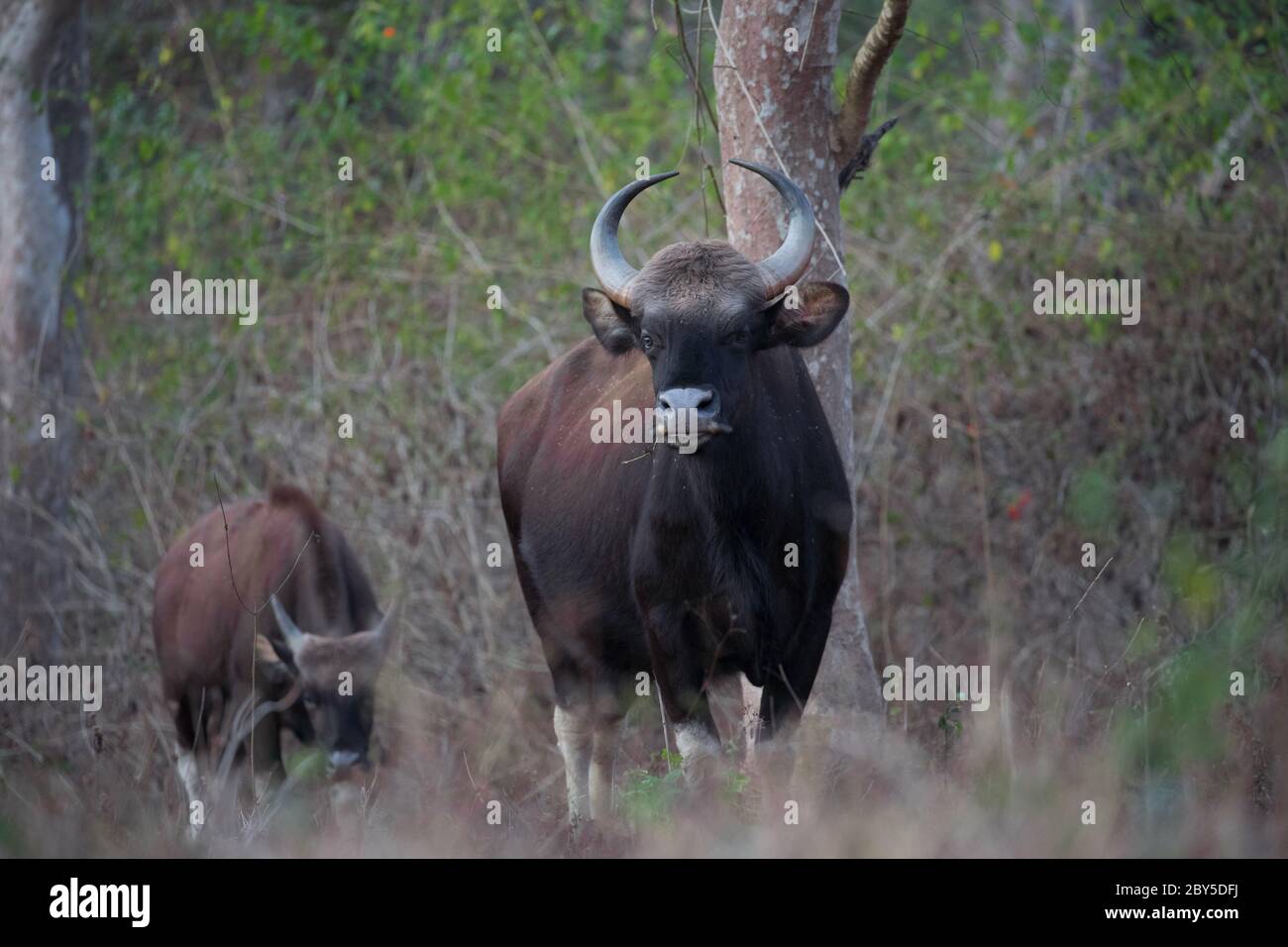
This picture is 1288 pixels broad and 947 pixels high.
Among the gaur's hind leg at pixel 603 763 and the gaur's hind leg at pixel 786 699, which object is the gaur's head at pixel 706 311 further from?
the gaur's hind leg at pixel 603 763

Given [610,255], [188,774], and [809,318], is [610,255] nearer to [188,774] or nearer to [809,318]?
[809,318]

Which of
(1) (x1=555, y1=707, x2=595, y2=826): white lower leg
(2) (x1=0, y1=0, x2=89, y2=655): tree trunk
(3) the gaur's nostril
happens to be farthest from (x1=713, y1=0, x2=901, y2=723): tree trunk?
(2) (x1=0, y1=0, x2=89, y2=655): tree trunk

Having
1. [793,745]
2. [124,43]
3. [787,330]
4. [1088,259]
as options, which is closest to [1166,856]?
[793,745]

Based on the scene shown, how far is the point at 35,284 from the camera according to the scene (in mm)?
10828

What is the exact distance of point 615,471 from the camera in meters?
6.52

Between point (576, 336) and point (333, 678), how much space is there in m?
3.53

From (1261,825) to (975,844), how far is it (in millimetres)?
1156

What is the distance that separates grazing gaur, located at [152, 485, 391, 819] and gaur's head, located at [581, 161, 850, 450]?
10.3 feet

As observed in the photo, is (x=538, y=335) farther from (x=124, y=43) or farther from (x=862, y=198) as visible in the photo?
(x=124, y=43)

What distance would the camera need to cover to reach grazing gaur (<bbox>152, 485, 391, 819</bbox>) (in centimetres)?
881

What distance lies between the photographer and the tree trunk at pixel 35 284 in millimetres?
10570

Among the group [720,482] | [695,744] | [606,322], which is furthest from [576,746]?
[606,322]

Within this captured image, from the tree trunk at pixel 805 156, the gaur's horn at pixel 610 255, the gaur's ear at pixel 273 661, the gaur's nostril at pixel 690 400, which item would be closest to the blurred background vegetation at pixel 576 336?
the tree trunk at pixel 805 156

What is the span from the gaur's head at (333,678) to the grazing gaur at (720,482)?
2749 mm
